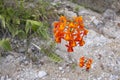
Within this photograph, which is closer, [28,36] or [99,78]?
[99,78]

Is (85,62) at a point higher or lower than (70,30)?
lower

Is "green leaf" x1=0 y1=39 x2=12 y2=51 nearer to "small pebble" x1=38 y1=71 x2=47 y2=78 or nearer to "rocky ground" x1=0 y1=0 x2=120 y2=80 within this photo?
"rocky ground" x1=0 y1=0 x2=120 y2=80

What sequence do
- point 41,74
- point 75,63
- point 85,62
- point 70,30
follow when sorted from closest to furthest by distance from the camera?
point 70,30
point 85,62
point 41,74
point 75,63

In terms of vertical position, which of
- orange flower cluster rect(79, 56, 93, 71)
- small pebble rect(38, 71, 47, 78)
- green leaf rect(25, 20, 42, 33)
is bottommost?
small pebble rect(38, 71, 47, 78)

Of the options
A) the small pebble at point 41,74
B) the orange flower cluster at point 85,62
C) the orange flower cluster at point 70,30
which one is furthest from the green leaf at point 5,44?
the orange flower cluster at point 85,62

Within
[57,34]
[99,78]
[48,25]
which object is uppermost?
[57,34]

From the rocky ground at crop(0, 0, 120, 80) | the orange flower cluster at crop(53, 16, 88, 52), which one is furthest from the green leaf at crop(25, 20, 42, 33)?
the orange flower cluster at crop(53, 16, 88, 52)

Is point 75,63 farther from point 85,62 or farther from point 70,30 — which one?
point 70,30

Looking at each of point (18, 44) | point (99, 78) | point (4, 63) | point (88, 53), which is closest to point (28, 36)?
point (18, 44)

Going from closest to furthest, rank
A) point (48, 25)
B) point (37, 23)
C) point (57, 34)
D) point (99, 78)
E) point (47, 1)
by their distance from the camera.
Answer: point (57, 34)
point (99, 78)
point (37, 23)
point (48, 25)
point (47, 1)

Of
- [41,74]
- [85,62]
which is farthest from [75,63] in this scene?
[41,74]

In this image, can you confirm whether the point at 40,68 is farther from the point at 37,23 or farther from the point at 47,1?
the point at 47,1
